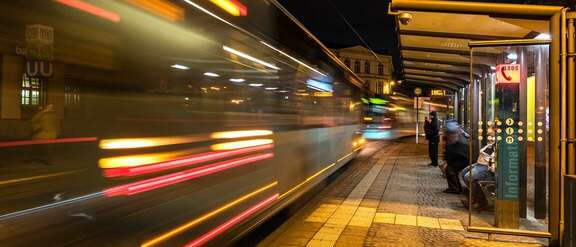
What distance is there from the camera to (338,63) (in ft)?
35.0

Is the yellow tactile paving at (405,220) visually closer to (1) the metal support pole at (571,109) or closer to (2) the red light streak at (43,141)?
(1) the metal support pole at (571,109)

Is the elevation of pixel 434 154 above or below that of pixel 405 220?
above

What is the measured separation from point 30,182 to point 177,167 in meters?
1.35

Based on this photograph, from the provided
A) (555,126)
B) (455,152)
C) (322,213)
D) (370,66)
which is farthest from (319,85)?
(370,66)

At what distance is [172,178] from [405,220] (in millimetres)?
4683

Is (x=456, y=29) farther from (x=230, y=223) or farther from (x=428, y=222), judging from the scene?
(x=230, y=223)

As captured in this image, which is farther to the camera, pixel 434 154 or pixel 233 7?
pixel 434 154

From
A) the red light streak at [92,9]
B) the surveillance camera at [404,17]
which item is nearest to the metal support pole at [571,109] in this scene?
the surveillance camera at [404,17]

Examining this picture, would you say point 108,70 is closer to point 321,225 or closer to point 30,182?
point 30,182

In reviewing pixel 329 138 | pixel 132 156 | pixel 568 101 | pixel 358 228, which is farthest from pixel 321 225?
pixel 132 156

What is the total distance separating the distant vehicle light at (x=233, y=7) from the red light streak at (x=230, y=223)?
1889mm

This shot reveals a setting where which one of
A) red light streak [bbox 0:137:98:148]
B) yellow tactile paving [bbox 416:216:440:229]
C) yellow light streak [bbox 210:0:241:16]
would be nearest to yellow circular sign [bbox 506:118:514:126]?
yellow tactile paving [bbox 416:216:440:229]

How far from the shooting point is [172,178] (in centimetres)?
339

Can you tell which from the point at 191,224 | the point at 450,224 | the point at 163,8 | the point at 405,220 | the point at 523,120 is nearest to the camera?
the point at 163,8
